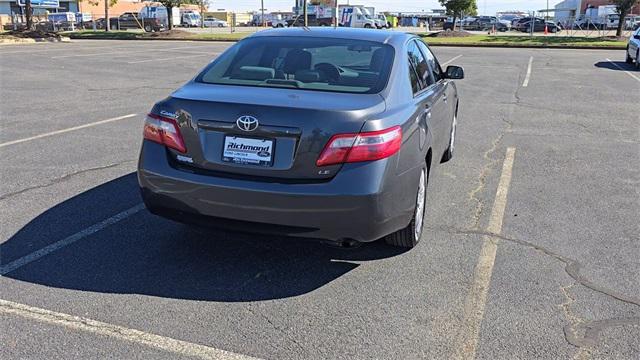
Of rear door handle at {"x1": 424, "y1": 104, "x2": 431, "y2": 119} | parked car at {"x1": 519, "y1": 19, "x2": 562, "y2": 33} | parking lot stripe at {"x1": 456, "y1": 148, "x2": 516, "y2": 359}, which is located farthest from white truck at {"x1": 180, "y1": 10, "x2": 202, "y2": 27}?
rear door handle at {"x1": 424, "y1": 104, "x2": 431, "y2": 119}

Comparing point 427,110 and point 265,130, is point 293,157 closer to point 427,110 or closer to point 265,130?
point 265,130

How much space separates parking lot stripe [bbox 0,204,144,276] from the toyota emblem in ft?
5.69

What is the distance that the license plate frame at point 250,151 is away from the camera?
3.45 meters

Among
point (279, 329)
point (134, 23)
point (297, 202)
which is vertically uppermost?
point (134, 23)

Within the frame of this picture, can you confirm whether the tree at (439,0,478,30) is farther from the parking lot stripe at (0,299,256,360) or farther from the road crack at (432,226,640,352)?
the parking lot stripe at (0,299,256,360)

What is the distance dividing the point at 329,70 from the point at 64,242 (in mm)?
2299

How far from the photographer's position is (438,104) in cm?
516

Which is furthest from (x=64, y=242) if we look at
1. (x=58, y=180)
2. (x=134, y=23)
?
(x=134, y=23)

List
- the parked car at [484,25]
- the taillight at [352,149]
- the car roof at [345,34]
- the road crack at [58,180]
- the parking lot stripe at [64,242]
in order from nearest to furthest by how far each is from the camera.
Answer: the taillight at [352,149] → the parking lot stripe at [64,242] → the car roof at [345,34] → the road crack at [58,180] → the parked car at [484,25]

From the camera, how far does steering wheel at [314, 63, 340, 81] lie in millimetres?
4201

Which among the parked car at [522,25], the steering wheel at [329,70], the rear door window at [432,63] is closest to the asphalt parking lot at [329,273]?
the rear door window at [432,63]

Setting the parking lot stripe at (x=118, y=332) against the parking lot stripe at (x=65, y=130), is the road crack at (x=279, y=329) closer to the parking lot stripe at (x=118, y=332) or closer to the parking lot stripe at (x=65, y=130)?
the parking lot stripe at (x=118, y=332)

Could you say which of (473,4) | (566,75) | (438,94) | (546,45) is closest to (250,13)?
(473,4)

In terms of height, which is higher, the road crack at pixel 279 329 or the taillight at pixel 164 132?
the taillight at pixel 164 132
